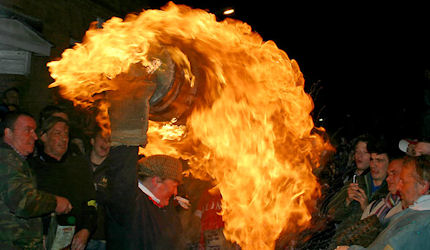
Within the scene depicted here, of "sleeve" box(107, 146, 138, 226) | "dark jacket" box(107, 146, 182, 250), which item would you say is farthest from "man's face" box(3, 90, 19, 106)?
"sleeve" box(107, 146, 138, 226)

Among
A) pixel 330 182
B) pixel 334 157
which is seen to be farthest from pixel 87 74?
pixel 334 157

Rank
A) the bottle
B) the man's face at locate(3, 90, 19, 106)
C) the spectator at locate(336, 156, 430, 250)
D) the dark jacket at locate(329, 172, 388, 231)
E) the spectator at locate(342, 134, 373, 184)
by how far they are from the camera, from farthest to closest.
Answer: the man's face at locate(3, 90, 19, 106) < the spectator at locate(342, 134, 373, 184) < the dark jacket at locate(329, 172, 388, 231) < the bottle < the spectator at locate(336, 156, 430, 250)

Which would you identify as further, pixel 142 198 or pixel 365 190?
pixel 365 190

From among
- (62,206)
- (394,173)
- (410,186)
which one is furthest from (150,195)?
(394,173)

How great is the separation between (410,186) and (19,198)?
3423 mm

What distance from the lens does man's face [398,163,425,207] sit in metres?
3.42

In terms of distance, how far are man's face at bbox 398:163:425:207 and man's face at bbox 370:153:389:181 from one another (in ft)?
4.98

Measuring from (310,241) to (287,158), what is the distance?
89cm

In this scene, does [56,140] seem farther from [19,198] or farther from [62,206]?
[19,198]

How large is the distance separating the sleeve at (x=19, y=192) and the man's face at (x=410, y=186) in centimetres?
322

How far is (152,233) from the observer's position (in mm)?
3338

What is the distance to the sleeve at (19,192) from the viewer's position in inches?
140

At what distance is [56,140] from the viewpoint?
439 cm

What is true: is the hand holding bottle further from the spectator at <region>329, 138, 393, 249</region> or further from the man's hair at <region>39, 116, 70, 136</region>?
the spectator at <region>329, 138, 393, 249</region>
